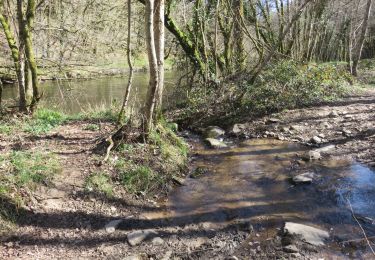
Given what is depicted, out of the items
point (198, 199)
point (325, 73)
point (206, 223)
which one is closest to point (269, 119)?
point (325, 73)

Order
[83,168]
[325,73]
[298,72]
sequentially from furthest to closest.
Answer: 1. [325,73]
2. [298,72]
3. [83,168]

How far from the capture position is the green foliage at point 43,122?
320 inches

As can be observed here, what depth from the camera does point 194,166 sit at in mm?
8055

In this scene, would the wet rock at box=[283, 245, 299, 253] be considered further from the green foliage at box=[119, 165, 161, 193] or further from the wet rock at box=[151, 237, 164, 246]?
the green foliage at box=[119, 165, 161, 193]

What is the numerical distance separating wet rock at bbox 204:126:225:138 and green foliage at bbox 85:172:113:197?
457 cm

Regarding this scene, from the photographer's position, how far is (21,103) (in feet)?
31.7

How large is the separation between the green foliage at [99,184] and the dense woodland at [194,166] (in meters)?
0.02

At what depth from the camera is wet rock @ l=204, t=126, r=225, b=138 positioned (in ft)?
33.5

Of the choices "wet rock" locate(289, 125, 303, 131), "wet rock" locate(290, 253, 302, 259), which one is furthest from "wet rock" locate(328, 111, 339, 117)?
"wet rock" locate(290, 253, 302, 259)

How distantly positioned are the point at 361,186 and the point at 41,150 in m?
5.96

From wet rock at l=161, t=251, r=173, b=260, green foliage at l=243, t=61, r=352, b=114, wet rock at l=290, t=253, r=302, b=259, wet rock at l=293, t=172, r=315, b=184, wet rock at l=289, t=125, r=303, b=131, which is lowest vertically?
wet rock at l=161, t=251, r=173, b=260

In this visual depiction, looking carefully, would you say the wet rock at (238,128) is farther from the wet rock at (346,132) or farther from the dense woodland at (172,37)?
the wet rock at (346,132)

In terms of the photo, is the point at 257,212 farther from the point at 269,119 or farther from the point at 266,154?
the point at 269,119

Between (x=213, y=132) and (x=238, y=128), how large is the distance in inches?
32.1
